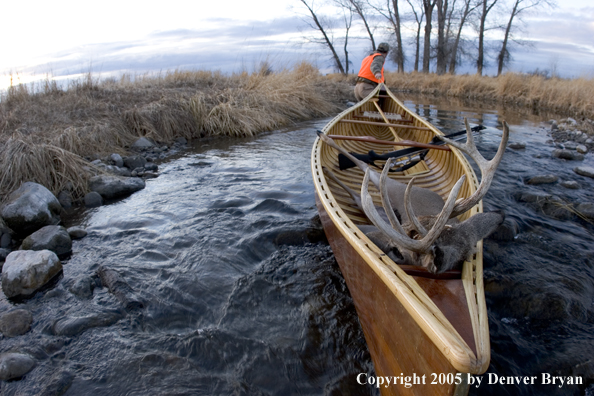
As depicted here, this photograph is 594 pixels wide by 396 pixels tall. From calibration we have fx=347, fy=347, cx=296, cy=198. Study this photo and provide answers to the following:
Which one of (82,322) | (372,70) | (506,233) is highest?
(372,70)

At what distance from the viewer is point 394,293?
174 centimetres

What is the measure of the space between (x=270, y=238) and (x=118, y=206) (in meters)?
2.46

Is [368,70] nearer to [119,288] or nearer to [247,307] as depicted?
[247,307]

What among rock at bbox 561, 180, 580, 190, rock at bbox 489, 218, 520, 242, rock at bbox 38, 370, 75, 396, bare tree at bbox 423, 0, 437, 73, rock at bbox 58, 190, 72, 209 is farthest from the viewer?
bare tree at bbox 423, 0, 437, 73

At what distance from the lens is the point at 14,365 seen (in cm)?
231


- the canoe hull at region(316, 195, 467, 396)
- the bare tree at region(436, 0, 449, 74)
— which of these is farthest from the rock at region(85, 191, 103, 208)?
the bare tree at region(436, 0, 449, 74)

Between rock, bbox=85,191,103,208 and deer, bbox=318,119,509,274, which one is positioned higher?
deer, bbox=318,119,509,274

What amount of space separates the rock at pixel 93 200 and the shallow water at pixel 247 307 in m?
0.16

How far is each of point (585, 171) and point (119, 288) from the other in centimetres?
729

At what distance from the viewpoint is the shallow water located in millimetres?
2389

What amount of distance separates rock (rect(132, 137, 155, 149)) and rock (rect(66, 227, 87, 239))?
389 cm

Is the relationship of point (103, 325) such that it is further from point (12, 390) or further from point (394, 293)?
point (394, 293)

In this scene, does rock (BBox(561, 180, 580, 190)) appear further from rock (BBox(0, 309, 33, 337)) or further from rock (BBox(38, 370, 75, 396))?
rock (BBox(0, 309, 33, 337))

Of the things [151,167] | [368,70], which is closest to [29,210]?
[151,167]
